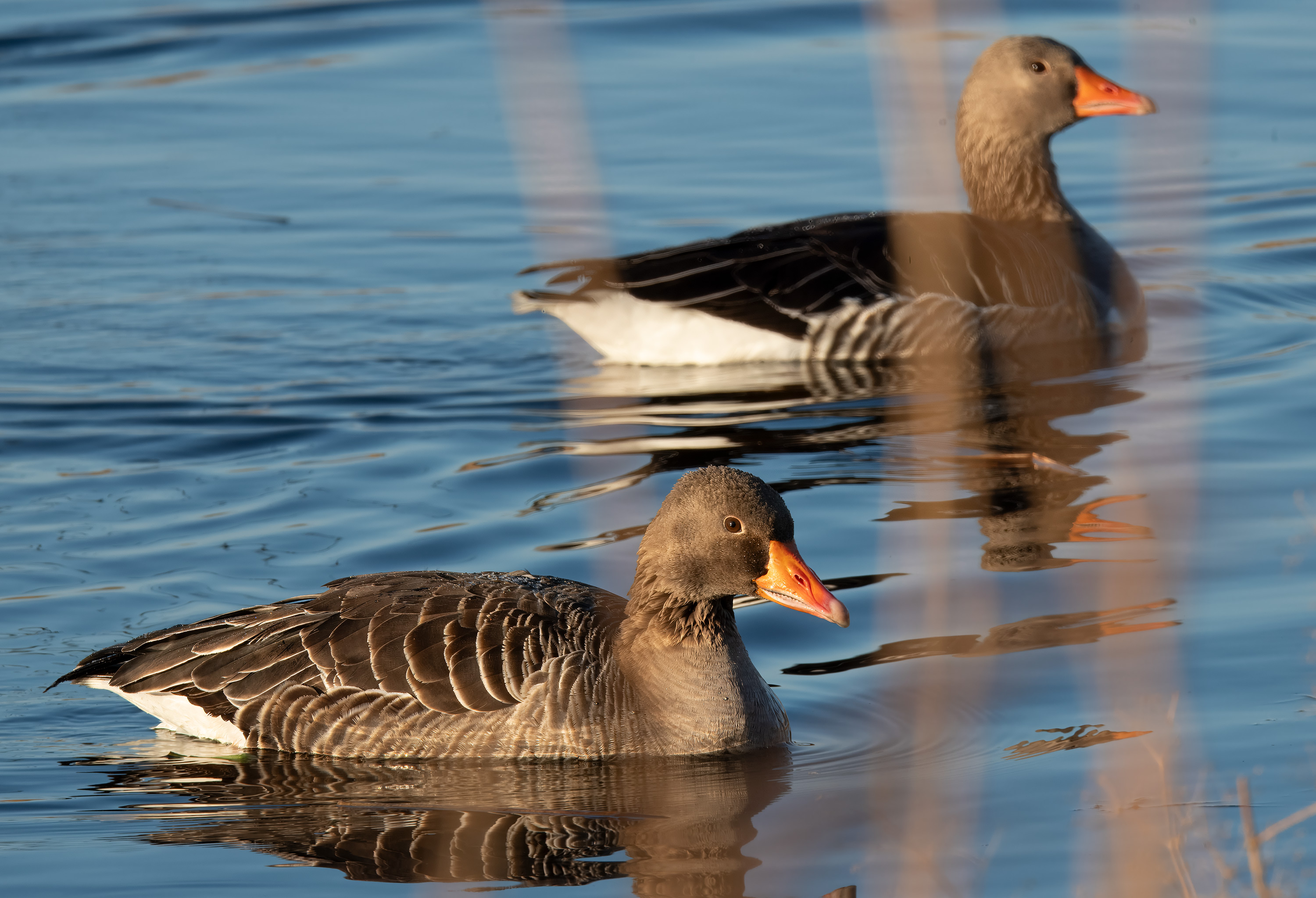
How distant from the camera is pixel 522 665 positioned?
753 cm

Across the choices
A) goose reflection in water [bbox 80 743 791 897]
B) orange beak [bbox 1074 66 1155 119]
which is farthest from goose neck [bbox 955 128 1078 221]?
goose reflection in water [bbox 80 743 791 897]

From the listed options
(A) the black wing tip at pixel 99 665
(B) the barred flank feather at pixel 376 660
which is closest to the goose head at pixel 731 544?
(B) the barred flank feather at pixel 376 660

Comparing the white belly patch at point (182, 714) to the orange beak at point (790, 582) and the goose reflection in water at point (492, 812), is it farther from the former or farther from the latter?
the orange beak at point (790, 582)

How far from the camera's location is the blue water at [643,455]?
640 cm

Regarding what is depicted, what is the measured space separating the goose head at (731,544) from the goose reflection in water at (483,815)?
2.25 feet

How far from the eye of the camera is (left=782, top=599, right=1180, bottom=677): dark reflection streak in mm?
8234

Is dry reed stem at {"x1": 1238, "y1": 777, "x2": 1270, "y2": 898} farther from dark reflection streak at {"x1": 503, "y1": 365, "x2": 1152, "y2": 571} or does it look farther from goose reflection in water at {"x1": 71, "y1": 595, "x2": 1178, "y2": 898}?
dark reflection streak at {"x1": 503, "y1": 365, "x2": 1152, "y2": 571}

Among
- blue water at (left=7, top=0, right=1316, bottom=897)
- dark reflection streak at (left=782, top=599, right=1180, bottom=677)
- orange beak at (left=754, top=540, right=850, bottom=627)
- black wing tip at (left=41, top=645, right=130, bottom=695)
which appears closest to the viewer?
blue water at (left=7, top=0, right=1316, bottom=897)

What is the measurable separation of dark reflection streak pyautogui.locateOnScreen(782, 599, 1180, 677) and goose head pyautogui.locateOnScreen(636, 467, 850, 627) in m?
0.98

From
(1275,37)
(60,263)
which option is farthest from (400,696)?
(1275,37)

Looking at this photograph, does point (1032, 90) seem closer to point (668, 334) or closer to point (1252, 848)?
point (668, 334)

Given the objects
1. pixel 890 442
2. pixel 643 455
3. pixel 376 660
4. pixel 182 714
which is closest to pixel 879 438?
pixel 890 442

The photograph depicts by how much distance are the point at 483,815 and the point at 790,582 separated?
1.51m

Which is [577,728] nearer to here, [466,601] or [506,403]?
[466,601]
